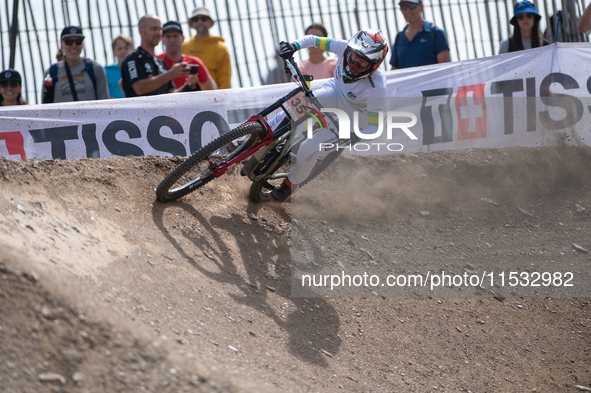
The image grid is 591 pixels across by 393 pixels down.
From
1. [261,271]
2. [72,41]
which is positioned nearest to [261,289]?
[261,271]

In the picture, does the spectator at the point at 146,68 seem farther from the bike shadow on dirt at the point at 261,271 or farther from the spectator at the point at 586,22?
the spectator at the point at 586,22

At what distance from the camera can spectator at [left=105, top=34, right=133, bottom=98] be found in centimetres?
802

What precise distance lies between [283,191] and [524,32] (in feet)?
16.0

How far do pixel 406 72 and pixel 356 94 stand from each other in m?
2.41

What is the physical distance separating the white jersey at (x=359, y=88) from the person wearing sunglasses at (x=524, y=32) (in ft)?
11.1

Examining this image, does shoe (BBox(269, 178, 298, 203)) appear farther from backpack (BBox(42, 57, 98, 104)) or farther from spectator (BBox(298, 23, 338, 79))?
backpack (BBox(42, 57, 98, 104))

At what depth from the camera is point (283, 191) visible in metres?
5.88

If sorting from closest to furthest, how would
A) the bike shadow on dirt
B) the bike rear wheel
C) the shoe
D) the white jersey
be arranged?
the bike shadow on dirt, the bike rear wheel, the white jersey, the shoe

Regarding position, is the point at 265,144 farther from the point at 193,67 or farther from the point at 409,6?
Result: the point at 409,6

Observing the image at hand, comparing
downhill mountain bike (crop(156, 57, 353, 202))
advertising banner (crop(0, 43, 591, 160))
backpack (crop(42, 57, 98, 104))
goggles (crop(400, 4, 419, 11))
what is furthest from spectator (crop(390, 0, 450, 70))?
backpack (crop(42, 57, 98, 104))

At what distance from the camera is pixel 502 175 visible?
308 inches

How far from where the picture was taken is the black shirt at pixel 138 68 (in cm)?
693

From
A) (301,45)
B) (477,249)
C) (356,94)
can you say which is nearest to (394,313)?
(477,249)

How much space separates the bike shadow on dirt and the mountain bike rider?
0.57 metres
